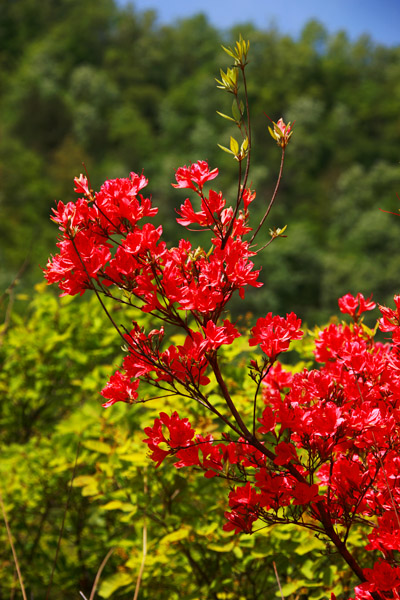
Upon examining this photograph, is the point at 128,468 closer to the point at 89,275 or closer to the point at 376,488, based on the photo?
the point at 376,488

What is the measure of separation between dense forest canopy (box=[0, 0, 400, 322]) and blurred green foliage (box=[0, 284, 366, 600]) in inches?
1074

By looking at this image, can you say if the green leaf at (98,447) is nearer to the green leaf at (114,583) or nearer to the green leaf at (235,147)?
the green leaf at (114,583)

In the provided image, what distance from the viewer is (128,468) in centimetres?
187

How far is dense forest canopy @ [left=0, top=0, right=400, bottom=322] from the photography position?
3769cm

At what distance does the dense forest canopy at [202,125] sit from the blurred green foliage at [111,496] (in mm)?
27273

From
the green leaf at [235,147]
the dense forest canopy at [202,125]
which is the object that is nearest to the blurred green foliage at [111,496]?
the green leaf at [235,147]

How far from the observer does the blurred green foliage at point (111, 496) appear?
1694 millimetres

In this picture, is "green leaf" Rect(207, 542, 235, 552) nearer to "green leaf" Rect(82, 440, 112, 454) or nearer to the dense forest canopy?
"green leaf" Rect(82, 440, 112, 454)

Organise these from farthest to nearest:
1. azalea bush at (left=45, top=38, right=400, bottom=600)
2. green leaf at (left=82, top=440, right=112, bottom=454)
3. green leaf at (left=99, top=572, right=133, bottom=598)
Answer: green leaf at (left=82, top=440, right=112, bottom=454) → green leaf at (left=99, top=572, right=133, bottom=598) → azalea bush at (left=45, top=38, right=400, bottom=600)

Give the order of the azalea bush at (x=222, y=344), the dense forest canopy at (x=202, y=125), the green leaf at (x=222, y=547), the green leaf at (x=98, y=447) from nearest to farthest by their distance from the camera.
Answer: the azalea bush at (x=222, y=344)
the green leaf at (x=222, y=547)
the green leaf at (x=98, y=447)
the dense forest canopy at (x=202, y=125)

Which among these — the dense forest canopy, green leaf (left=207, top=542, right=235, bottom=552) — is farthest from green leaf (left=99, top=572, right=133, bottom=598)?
the dense forest canopy

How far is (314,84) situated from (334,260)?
80.6 feet

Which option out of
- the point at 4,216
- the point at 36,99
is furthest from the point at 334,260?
the point at 36,99

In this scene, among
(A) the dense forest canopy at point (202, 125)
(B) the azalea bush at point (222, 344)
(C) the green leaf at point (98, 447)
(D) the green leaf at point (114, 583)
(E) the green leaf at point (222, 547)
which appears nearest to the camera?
(B) the azalea bush at point (222, 344)
